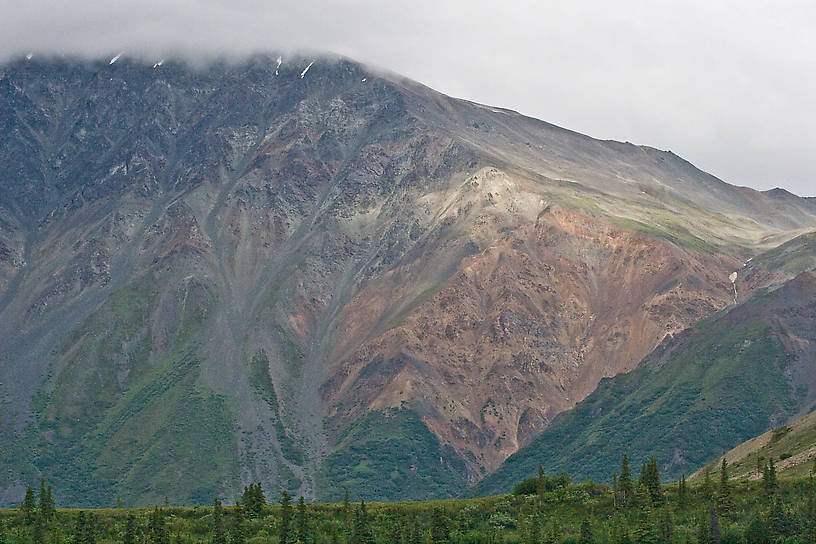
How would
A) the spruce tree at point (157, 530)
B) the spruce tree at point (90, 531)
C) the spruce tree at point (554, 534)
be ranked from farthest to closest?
the spruce tree at point (90, 531) → the spruce tree at point (554, 534) → the spruce tree at point (157, 530)

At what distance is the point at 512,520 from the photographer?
162m

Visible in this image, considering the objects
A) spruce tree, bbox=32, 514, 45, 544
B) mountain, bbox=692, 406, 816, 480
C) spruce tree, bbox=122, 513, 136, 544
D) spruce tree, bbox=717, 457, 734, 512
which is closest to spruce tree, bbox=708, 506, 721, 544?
spruce tree, bbox=717, 457, 734, 512

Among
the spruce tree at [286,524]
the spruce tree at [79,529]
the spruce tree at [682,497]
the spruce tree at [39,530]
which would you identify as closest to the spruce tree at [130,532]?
the spruce tree at [79,529]

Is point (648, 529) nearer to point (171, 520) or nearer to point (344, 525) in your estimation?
point (344, 525)

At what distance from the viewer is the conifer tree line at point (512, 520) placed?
144 metres

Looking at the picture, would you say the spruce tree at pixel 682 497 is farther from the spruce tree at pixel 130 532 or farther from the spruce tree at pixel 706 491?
the spruce tree at pixel 130 532

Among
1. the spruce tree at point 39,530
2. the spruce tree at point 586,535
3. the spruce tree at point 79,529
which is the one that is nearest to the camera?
the spruce tree at point 586,535

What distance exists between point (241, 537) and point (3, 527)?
96.2 ft

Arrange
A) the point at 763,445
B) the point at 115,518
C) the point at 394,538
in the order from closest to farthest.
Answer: the point at 394,538 < the point at 115,518 < the point at 763,445

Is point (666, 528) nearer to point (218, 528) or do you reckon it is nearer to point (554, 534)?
point (554, 534)

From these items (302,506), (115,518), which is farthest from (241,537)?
(115,518)

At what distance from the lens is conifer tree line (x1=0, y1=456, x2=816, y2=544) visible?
5669 inches

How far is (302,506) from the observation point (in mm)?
162000

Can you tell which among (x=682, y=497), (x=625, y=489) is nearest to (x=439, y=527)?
(x=625, y=489)
